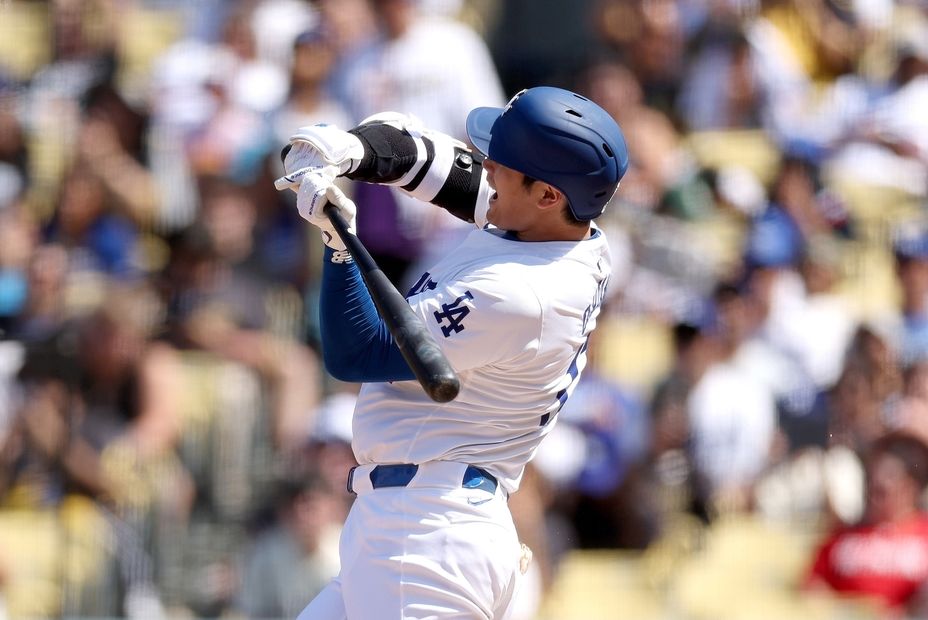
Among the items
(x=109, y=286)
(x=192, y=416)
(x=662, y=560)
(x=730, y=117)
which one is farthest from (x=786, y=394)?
(x=109, y=286)

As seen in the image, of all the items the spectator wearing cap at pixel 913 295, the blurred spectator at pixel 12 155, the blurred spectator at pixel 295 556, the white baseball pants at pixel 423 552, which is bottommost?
the blurred spectator at pixel 295 556

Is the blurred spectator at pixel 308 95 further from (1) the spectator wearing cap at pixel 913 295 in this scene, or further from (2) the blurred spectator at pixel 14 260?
(1) the spectator wearing cap at pixel 913 295

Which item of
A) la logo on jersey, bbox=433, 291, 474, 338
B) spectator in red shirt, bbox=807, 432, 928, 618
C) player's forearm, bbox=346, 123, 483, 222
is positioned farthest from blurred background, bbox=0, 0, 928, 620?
la logo on jersey, bbox=433, 291, 474, 338

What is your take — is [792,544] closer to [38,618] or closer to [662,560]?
[662,560]

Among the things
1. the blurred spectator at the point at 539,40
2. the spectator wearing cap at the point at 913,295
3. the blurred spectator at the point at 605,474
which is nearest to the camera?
the blurred spectator at the point at 605,474

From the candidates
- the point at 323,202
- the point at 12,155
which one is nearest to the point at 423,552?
the point at 323,202

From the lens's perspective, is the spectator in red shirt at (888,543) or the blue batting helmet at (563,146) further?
the spectator in red shirt at (888,543)

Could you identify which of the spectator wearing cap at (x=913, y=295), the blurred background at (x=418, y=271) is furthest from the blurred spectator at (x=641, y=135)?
the spectator wearing cap at (x=913, y=295)
